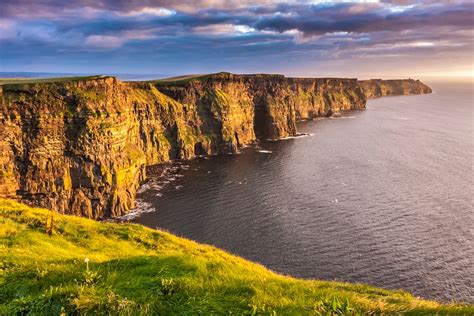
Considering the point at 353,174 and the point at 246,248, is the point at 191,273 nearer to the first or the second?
the point at 246,248

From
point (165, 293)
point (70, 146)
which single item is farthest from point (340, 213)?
point (165, 293)

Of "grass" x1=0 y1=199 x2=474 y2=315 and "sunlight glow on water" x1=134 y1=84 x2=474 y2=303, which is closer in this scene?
"grass" x1=0 y1=199 x2=474 y2=315

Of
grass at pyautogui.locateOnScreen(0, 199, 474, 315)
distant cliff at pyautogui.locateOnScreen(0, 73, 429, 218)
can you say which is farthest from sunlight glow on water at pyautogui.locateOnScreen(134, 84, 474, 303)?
grass at pyautogui.locateOnScreen(0, 199, 474, 315)

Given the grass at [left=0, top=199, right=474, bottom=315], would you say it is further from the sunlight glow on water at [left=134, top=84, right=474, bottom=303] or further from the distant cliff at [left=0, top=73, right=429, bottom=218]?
the distant cliff at [left=0, top=73, right=429, bottom=218]

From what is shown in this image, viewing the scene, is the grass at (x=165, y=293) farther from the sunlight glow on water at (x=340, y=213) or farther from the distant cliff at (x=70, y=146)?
the distant cliff at (x=70, y=146)

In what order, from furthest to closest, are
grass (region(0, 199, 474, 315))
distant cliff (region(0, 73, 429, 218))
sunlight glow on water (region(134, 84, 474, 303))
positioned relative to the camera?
1. distant cliff (region(0, 73, 429, 218))
2. sunlight glow on water (region(134, 84, 474, 303))
3. grass (region(0, 199, 474, 315))

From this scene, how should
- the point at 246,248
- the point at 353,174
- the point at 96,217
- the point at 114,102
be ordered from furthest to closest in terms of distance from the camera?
1. the point at 353,174
2. the point at 114,102
3. the point at 96,217
4. the point at 246,248

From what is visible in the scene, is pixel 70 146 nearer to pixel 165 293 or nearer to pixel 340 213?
pixel 340 213

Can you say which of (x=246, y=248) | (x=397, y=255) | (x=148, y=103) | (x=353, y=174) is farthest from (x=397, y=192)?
(x=148, y=103)

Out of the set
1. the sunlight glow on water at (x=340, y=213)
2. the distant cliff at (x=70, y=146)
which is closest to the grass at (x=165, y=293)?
the sunlight glow on water at (x=340, y=213)

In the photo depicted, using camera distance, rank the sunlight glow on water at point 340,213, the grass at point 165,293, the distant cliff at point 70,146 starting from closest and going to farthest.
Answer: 1. the grass at point 165,293
2. the sunlight glow on water at point 340,213
3. the distant cliff at point 70,146

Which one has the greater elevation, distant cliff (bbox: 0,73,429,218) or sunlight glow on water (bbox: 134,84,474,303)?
distant cliff (bbox: 0,73,429,218)
